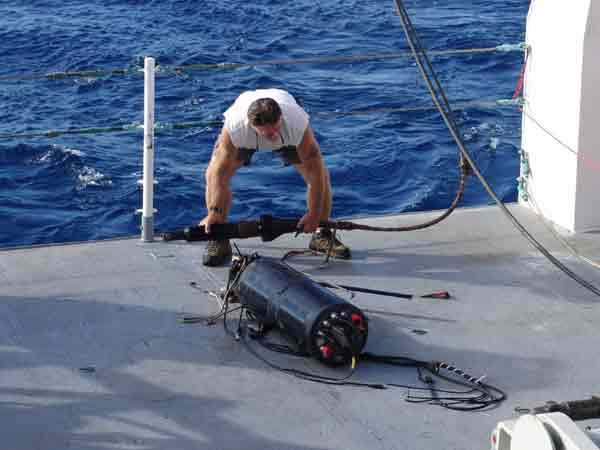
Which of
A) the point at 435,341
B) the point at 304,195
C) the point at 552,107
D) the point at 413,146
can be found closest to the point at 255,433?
the point at 435,341

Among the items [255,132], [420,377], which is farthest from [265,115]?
[420,377]

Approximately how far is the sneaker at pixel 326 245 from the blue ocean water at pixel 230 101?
10.9ft

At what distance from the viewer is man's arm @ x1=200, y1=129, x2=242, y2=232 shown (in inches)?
Result: 218

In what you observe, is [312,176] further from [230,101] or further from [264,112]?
[230,101]

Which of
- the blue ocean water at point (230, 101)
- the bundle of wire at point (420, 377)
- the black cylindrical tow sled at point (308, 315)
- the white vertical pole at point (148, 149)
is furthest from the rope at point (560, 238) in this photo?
the blue ocean water at point (230, 101)

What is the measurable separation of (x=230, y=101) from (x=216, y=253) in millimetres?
8373

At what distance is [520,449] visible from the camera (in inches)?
104

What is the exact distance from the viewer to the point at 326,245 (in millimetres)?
5734

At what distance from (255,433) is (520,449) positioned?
151 cm

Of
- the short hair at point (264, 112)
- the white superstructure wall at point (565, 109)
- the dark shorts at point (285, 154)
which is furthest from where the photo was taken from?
the white superstructure wall at point (565, 109)

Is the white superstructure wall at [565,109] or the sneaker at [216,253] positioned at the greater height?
the white superstructure wall at [565,109]

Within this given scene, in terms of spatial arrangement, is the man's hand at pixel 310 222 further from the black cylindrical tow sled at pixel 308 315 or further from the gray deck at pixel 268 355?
the black cylindrical tow sled at pixel 308 315

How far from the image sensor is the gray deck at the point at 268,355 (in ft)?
13.0

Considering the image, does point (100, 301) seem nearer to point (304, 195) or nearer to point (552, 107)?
point (552, 107)
